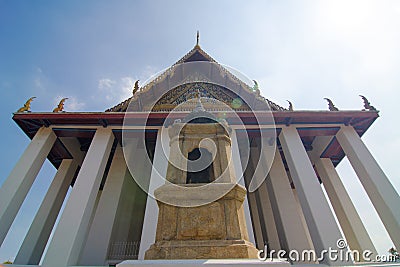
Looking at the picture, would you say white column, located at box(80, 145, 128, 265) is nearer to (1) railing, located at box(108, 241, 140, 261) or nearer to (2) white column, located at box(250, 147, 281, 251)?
(1) railing, located at box(108, 241, 140, 261)

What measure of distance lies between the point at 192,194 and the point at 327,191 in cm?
694

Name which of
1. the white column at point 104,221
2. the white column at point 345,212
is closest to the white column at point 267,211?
the white column at point 345,212

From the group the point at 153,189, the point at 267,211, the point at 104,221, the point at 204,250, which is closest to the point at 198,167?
the point at 204,250

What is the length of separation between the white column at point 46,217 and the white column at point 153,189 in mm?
4001

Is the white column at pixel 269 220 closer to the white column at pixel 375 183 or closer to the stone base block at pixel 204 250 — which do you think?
the white column at pixel 375 183

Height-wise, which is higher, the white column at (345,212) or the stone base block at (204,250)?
the white column at (345,212)

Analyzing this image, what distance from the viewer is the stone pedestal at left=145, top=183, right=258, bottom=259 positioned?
2613mm

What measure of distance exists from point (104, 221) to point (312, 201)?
5344mm

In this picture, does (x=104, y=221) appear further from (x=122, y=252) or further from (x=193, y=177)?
(x=193, y=177)

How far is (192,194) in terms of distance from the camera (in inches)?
120

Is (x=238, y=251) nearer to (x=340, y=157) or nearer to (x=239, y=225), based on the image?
(x=239, y=225)

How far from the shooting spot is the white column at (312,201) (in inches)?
196

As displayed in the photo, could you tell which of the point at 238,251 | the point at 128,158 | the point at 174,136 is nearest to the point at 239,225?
→ the point at 238,251

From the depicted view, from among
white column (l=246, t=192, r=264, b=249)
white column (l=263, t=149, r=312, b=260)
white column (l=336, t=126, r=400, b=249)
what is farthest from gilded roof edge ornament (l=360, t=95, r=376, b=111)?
white column (l=246, t=192, r=264, b=249)
